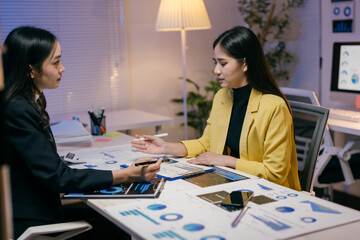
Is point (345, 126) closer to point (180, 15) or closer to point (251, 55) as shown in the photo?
point (251, 55)

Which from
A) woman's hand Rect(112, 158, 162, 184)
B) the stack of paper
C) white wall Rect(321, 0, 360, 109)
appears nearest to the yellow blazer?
woman's hand Rect(112, 158, 162, 184)

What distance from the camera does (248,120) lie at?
2.15 meters

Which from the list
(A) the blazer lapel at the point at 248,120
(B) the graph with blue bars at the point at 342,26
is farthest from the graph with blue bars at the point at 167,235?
(B) the graph with blue bars at the point at 342,26

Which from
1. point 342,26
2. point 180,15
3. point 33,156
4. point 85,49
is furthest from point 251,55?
point 85,49

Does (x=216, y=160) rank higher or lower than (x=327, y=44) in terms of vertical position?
lower

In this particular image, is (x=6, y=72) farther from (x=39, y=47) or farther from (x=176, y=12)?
(x=176, y=12)

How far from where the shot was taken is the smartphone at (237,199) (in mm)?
1493

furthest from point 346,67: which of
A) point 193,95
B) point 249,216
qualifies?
point 249,216

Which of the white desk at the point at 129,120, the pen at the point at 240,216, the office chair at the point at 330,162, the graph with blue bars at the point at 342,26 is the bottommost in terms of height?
the office chair at the point at 330,162

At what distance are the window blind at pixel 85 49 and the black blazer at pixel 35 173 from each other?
91.0 inches

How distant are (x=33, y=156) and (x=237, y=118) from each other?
107cm

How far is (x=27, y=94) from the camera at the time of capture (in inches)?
69.9

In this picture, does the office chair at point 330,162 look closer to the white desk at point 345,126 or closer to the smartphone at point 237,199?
the white desk at point 345,126

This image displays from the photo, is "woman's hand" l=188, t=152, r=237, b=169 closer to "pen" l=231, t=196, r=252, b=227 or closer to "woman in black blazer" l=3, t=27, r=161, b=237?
"woman in black blazer" l=3, t=27, r=161, b=237
